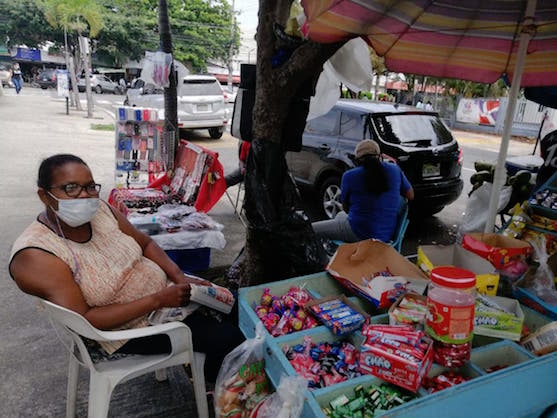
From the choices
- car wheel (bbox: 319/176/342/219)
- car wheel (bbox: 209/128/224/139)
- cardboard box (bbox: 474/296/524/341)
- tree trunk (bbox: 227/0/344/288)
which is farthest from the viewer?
car wheel (bbox: 209/128/224/139)

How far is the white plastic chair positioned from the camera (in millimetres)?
1775

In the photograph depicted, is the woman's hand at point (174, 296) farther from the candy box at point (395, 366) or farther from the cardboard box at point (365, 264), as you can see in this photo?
Answer: the candy box at point (395, 366)

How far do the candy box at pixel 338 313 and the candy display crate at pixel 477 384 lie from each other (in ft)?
0.13

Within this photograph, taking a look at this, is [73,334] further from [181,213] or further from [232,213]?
[232,213]

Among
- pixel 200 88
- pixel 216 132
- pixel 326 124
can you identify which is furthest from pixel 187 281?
pixel 216 132

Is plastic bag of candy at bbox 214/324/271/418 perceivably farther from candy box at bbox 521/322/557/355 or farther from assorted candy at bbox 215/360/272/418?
candy box at bbox 521/322/557/355

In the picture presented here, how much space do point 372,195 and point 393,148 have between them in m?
2.05

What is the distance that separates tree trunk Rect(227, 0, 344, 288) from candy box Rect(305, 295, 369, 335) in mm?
1009

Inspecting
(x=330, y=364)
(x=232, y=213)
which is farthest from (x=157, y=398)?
(x=232, y=213)

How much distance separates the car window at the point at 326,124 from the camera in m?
6.16

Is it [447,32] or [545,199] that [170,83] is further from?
[545,199]

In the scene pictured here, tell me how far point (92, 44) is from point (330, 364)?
140 ft

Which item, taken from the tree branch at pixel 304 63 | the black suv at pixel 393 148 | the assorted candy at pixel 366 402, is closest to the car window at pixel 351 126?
the black suv at pixel 393 148

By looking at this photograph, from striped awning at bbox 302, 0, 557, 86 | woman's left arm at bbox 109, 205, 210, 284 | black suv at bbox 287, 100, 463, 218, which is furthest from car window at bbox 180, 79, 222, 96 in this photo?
woman's left arm at bbox 109, 205, 210, 284
